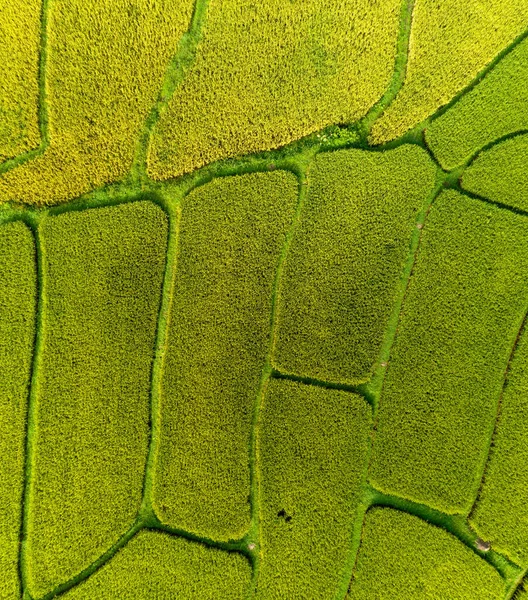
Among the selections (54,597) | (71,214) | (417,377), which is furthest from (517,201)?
(54,597)

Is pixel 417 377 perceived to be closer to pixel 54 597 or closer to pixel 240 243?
pixel 240 243

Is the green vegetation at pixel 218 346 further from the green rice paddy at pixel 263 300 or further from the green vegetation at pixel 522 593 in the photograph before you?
the green vegetation at pixel 522 593

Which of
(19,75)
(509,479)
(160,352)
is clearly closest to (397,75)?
(160,352)

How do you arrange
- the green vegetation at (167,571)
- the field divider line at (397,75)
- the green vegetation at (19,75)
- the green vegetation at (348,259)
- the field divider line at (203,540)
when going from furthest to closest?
the field divider line at (397,75)
the green vegetation at (19,75)
the green vegetation at (348,259)
the field divider line at (203,540)
the green vegetation at (167,571)

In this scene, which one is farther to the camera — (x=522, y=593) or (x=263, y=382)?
(x=263, y=382)

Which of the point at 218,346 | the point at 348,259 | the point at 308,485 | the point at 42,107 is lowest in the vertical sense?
the point at 308,485

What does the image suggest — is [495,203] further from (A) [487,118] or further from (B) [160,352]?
(B) [160,352]

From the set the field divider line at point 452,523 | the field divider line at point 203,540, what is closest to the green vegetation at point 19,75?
the field divider line at point 203,540
